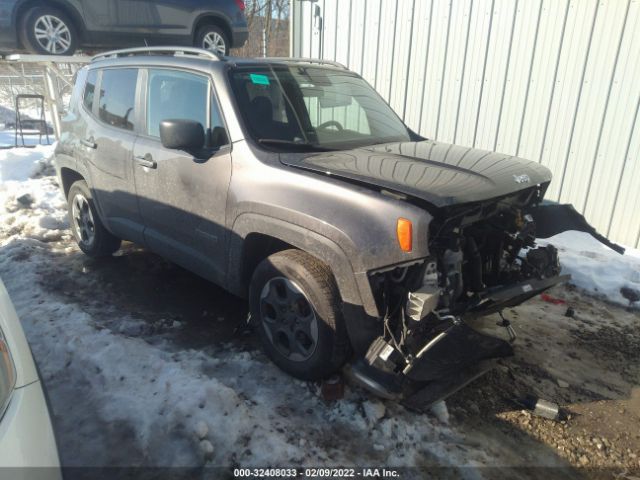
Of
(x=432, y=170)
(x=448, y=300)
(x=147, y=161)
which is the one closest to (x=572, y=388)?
(x=448, y=300)

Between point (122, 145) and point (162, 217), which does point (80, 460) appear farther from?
point (122, 145)

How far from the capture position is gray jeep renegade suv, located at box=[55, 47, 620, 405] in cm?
243

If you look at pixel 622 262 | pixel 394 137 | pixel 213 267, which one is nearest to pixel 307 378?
pixel 213 267

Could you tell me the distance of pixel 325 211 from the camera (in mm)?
2514

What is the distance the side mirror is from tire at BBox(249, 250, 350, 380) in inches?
36.3

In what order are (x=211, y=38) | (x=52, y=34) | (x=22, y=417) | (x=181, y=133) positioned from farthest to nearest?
(x=211, y=38) → (x=52, y=34) → (x=181, y=133) → (x=22, y=417)

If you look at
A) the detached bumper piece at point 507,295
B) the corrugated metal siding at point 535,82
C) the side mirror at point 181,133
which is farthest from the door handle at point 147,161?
the corrugated metal siding at point 535,82

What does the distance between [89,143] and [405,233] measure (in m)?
3.50

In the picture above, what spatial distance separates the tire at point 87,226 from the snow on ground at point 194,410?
1086 millimetres

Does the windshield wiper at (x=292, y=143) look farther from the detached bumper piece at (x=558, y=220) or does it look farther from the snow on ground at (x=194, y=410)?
the detached bumper piece at (x=558, y=220)

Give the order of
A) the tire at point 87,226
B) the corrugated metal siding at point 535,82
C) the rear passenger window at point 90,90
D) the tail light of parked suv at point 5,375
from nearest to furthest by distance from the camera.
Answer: the tail light of parked suv at point 5,375, the rear passenger window at point 90,90, the tire at point 87,226, the corrugated metal siding at point 535,82

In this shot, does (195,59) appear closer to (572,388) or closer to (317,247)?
(317,247)

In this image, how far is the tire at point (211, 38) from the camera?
8688mm

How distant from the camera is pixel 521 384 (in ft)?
10.3
